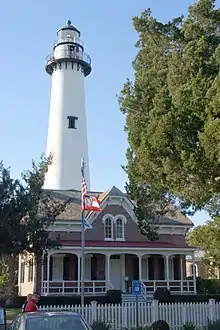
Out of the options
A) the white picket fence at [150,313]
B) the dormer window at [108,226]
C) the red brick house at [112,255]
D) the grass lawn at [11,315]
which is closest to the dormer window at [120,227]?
the red brick house at [112,255]

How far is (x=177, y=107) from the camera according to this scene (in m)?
17.8

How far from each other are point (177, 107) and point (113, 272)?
2097 cm

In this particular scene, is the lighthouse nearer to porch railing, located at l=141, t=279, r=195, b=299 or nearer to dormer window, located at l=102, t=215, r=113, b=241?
dormer window, located at l=102, t=215, r=113, b=241

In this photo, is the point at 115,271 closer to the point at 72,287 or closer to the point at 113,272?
the point at 113,272

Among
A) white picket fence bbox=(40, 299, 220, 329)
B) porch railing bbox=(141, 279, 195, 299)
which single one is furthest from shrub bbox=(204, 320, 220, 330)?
porch railing bbox=(141, 279, 195, 299)

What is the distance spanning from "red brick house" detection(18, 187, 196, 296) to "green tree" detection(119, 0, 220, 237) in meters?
14.0

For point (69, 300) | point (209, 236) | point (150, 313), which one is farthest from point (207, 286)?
point (150, 313)

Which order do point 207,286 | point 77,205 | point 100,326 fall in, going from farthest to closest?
point 207,286 → point 77,205 → point 100,326

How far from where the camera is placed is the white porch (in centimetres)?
3428

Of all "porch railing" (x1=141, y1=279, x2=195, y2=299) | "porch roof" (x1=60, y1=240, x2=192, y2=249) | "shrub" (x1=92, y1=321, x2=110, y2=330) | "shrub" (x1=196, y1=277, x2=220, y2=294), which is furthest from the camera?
"shrub" (x1=196, y1=277, x2=220, y2=294)

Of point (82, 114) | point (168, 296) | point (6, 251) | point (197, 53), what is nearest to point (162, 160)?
point (197, 53)

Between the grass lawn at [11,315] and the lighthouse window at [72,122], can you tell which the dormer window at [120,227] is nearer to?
the grass lawn at [11,315]

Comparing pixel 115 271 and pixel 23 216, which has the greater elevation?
pixel 23 216

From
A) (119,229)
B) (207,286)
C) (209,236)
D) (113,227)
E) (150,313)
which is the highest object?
(113,227)
